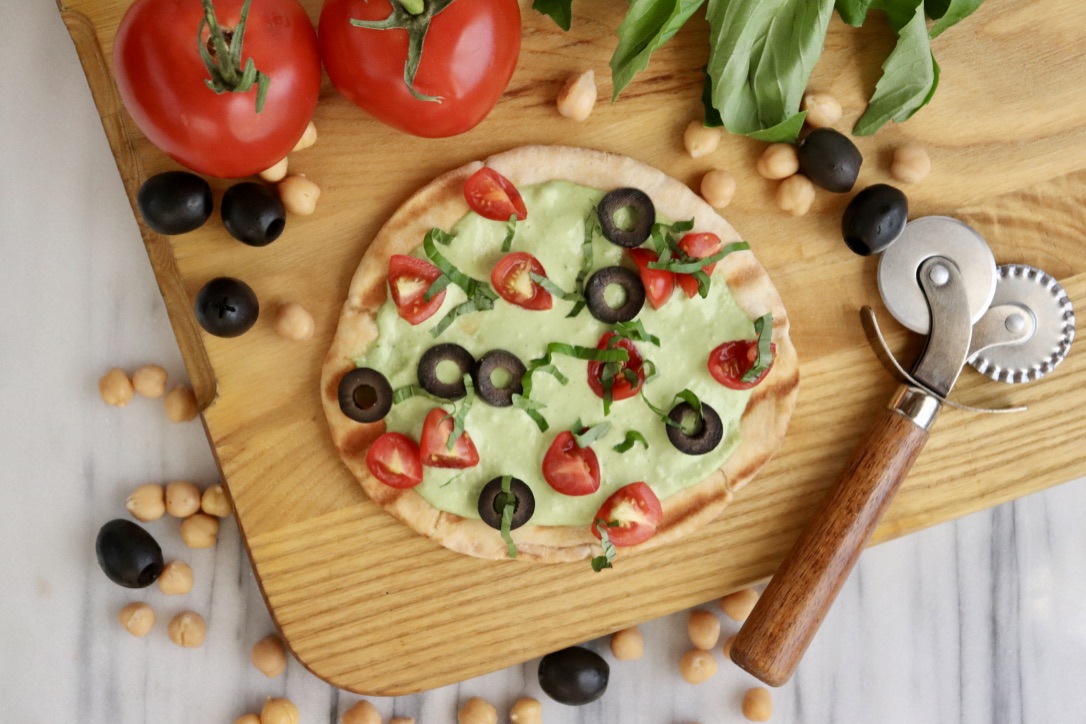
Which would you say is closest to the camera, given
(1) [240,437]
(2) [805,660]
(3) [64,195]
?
(1) [240,437]

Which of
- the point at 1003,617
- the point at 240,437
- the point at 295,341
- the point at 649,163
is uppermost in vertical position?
the point at 649,163

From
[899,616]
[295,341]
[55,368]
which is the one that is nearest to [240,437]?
[295,341]

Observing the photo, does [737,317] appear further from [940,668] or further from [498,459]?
[940,668]

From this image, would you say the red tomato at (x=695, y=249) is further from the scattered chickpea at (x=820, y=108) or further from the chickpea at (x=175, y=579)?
the chickpea at (x=175, y=579)

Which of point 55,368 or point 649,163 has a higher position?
point 649,163

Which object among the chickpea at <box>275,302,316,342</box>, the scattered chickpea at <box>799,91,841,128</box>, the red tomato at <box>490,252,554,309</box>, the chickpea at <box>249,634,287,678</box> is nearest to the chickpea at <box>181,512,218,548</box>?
the chickpea at <box>249,634,287,678</box>

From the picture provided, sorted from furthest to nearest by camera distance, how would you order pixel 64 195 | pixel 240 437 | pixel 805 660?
pixel 805 660
pixel 64 195
pixel 240 437

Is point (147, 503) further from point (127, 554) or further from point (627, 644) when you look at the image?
point (627, 644)

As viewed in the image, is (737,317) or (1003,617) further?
(1003,617)

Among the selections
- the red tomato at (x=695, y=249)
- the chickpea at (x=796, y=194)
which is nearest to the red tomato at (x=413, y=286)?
the red tomato at (x=695, y=249)
